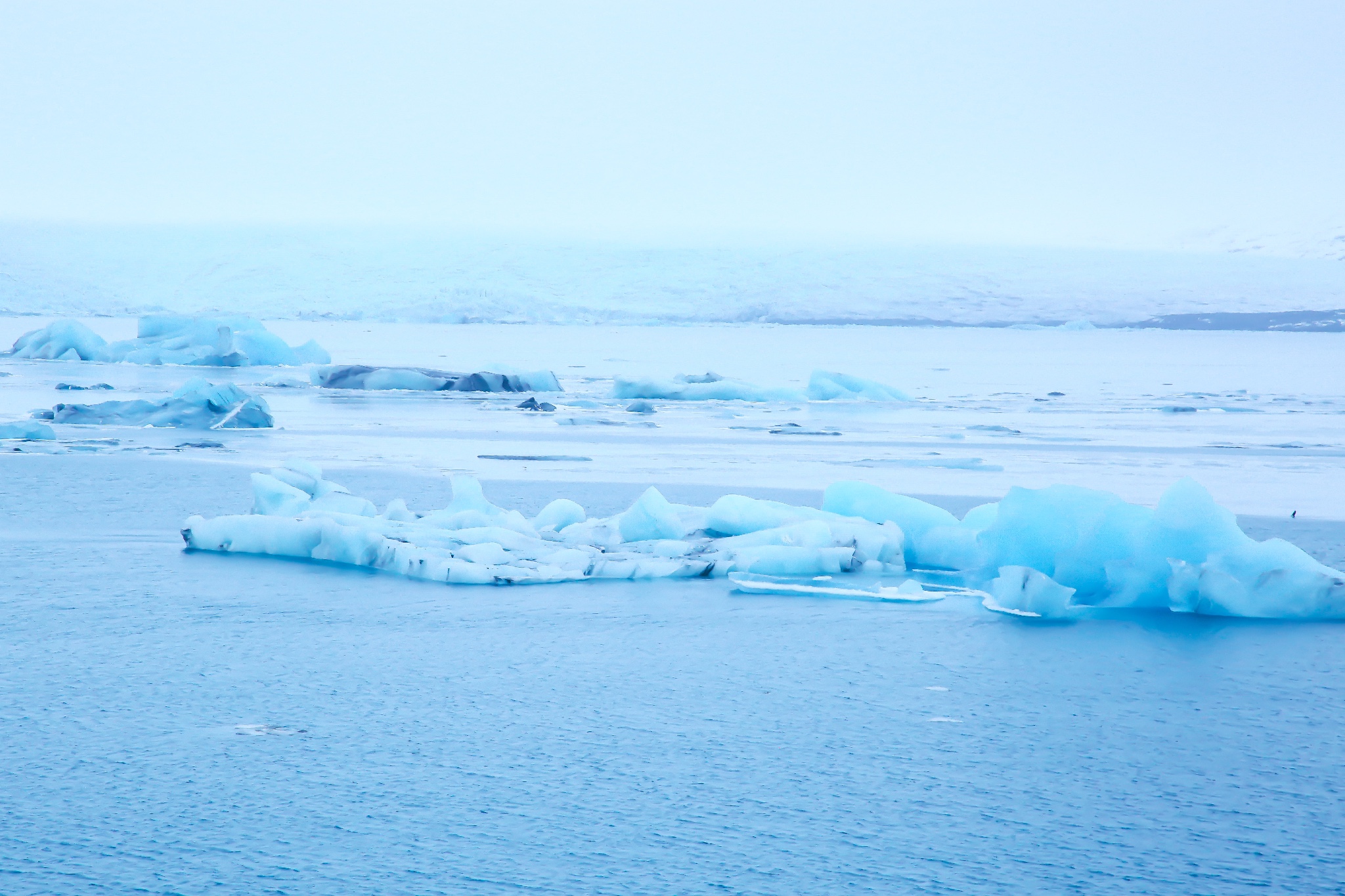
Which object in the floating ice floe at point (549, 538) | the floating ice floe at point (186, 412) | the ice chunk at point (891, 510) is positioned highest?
the ice chunk at point (891, 510)

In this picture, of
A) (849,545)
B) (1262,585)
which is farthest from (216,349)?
(1262,585)

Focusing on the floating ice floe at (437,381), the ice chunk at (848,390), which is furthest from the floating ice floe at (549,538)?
the floating ice floe at (437,381)

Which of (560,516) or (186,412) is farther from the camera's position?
(186,412)

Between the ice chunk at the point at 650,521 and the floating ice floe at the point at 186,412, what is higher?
the ice chunk at the point at 650,521

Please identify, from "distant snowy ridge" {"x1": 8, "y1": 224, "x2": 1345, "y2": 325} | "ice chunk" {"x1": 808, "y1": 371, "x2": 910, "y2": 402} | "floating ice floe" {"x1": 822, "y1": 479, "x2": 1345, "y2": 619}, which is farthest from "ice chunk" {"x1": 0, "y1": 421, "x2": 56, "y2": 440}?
"distant snowy ridge" {"x1": 8, "y1": 224, "x2": 1345, "y2": 325}

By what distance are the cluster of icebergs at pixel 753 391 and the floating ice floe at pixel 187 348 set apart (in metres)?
6.27

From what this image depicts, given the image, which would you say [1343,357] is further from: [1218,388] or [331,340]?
[331,340]

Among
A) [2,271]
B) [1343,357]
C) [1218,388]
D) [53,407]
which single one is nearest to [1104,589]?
[53,407]

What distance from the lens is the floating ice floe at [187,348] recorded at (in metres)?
19.1

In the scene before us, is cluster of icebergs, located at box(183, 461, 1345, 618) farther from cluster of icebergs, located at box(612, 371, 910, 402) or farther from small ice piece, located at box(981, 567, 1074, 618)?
cluster of icebergs, located at box(612, 371, 910, 402)

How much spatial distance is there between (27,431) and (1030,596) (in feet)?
21.3

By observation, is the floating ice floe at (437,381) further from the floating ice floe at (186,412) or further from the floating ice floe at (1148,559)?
the floating ice floe at (1148,559)

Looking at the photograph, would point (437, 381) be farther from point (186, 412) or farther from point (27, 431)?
point (27, 431)

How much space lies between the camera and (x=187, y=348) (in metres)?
19.5
